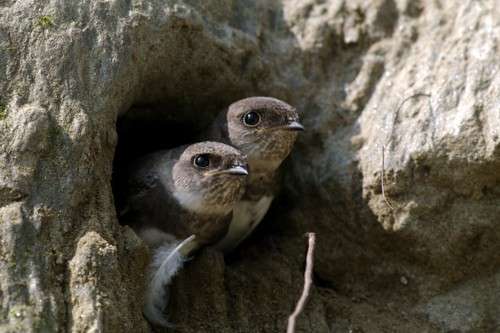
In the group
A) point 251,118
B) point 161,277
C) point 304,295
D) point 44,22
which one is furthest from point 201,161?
point 304,295

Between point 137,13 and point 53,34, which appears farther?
point 137,13

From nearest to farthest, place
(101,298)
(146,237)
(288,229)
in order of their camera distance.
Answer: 1. (101,298)
2. (146,237)
3. (288,229)

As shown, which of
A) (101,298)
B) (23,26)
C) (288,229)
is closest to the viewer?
(101,298)

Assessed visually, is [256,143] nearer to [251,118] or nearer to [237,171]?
[251,118]

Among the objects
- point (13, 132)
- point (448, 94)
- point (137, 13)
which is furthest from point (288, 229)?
point (13, 132)

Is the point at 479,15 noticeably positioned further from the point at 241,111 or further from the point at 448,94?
the point at 241,111

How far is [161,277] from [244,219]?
0.80 metres

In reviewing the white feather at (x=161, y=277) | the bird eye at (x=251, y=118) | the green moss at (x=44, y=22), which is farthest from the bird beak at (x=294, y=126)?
the green moss at (x=44, y=22)

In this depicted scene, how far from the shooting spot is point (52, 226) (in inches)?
143

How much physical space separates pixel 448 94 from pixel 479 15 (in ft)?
1.66

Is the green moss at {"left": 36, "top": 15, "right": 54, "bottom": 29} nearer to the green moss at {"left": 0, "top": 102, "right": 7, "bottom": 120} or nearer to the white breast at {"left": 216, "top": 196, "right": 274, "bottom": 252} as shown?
the green moss at {"left": 0, "top": 102, "right": 7, "bottom": 120}

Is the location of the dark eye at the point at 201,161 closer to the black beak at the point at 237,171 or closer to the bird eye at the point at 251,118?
the black beak at the point at 237,171

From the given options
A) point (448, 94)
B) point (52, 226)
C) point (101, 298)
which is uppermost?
point (448, 94)

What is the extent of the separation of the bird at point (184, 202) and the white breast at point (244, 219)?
31 cm
